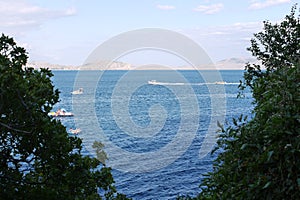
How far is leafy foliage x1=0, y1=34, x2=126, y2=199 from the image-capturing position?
5590mm

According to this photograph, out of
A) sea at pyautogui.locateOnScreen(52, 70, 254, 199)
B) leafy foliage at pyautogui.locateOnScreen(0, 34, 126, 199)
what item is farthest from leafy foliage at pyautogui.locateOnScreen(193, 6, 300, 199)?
sea at pyautogui.locateOnScreen(52, 70, 254, 199)

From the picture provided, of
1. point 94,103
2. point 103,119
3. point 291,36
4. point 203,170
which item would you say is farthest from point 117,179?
point 94,103

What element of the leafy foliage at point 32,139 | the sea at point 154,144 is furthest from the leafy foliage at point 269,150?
the sea at point 154,144

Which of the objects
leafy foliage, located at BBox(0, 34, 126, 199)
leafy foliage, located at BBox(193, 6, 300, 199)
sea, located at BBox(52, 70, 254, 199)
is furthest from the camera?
sea, located at BBox(52, 70, 254, 199)

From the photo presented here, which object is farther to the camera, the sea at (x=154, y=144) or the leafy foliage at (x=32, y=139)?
the sea at (x=154, y=144)

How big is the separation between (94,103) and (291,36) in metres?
84.9

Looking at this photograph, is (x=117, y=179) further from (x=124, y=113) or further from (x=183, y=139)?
(x=124, y=113)

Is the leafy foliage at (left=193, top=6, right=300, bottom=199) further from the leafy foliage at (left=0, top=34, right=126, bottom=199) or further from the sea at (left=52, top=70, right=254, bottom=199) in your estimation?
the sea at (left=52, top=70, right=254, bottom=199)

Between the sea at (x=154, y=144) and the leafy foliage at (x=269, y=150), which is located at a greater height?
the leafy foliage at (x=269, y=150)

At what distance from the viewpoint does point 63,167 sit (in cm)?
651

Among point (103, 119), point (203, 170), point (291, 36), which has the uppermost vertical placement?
point (291, 36)

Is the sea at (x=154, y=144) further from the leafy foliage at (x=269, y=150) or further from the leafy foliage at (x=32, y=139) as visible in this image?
the leafy foliage at (x=269, y=150)

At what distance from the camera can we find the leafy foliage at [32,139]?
5.59m

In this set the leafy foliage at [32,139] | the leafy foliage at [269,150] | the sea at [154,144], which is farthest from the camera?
the sea at [154,144]
